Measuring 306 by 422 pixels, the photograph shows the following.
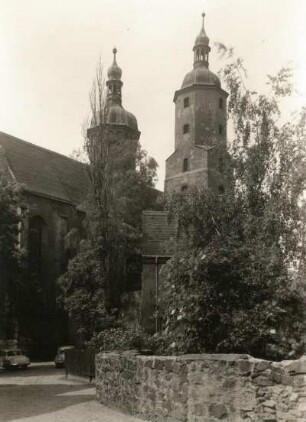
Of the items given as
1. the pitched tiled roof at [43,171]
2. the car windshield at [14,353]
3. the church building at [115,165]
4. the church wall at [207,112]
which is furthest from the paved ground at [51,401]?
the church wall at [207,112]

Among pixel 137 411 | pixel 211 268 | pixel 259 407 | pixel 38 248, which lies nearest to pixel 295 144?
pixel 211 268

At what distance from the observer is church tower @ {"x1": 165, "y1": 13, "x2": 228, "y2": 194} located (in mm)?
43344

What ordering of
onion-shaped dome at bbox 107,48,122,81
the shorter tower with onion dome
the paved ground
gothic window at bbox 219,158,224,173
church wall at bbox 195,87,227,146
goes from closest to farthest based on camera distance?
the paved ground, the shorter tower with onion dome, gothic window at bbox 219,158,224,173, church wall at bbox 195,87,227,146, onion-shaped dome at bbox 107,48,122,81

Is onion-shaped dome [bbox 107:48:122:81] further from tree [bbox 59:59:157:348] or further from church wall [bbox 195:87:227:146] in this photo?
tree [bbox 59:59:157:348]

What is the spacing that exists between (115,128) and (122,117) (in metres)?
2.04

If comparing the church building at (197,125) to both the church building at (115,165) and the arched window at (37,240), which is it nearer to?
the church building at (115,165)

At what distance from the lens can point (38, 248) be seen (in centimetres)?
3638

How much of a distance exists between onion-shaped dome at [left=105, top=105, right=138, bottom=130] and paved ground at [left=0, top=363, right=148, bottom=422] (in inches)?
1165

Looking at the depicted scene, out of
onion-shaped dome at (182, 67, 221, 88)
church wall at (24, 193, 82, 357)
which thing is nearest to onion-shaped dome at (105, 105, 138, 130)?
onion-shaped dome at (182, 67, 221, 88)

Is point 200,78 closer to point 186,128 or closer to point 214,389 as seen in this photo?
point 186,128

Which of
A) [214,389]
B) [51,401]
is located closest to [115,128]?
[51,401]

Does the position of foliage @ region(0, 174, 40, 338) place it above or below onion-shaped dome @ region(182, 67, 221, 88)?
below

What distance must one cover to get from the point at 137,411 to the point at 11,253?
15.5m

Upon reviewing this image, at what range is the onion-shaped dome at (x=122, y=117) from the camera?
4838cm
